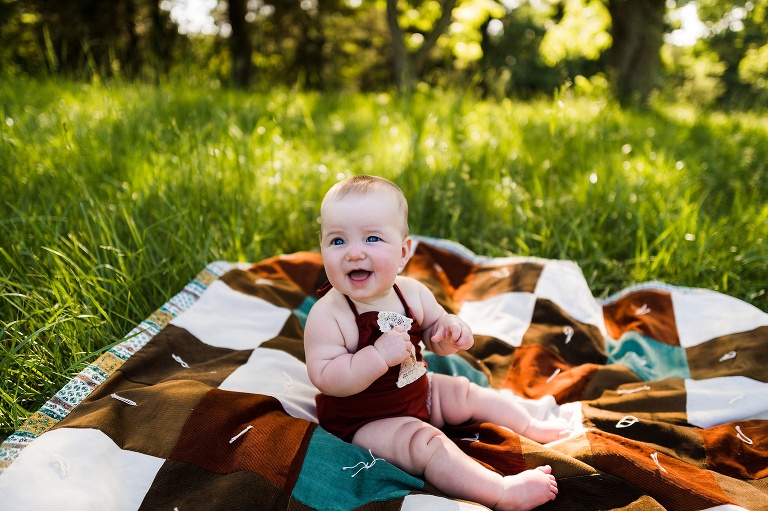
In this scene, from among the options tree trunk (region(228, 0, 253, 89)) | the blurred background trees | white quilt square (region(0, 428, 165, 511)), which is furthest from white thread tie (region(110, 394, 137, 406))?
tree trunk (region(228, 0, 253, 89))

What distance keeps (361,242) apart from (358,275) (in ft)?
Result: 0.30

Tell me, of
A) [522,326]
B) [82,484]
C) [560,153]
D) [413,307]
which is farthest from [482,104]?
[82,484]

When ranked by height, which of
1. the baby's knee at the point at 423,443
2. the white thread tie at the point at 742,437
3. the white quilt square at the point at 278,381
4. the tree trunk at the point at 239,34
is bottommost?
the white thread tie at the point at 742,437

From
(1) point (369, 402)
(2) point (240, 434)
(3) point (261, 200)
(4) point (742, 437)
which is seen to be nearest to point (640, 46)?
(3) point (261, 200)

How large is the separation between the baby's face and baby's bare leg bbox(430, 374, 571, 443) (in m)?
0.42

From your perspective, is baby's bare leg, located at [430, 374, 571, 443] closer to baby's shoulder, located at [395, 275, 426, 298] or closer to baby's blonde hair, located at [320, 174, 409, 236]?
baby's shoulder, located at [395, 275, 426, 298]

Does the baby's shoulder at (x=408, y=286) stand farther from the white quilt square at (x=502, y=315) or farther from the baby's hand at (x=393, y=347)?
the white quilt square at (x=502, y=315)

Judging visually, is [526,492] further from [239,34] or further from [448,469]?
[239,34]

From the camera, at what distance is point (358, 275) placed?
1587mm

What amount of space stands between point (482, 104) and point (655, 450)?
146 inches

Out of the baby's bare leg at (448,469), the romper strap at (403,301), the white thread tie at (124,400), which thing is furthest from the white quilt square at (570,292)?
the white thread tie at (124,400)

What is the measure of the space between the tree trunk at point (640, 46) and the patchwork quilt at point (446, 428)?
599 centimetres

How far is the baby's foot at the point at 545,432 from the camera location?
1.77m

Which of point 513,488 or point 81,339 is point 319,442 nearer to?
point 513,488
